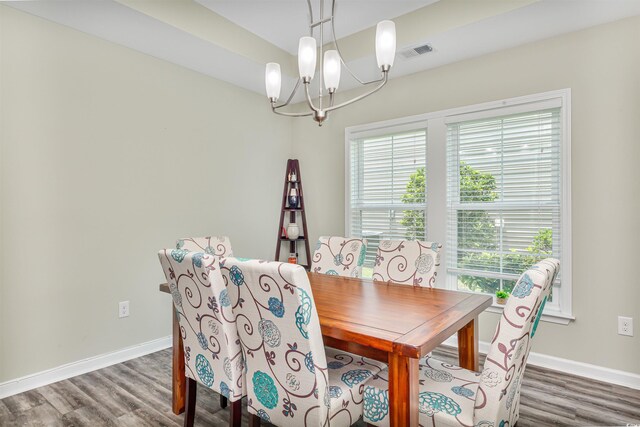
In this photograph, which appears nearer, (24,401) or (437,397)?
(437,397)

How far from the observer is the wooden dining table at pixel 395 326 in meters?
1.29

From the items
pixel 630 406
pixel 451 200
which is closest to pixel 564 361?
pixel 630 406

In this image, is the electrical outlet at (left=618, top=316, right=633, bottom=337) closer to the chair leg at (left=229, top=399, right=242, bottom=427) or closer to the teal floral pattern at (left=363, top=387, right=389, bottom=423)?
the teal floral pattern at (left=363, top=387, right=389, bottom=423)

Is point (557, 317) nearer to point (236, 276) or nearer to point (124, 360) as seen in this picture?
point (236, 276)

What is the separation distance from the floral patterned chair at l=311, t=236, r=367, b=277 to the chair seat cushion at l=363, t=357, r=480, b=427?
3.42 ft

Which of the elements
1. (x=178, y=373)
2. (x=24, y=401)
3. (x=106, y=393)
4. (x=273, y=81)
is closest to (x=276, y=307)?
(x=178, y=373)

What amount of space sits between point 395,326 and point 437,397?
0.31 metres

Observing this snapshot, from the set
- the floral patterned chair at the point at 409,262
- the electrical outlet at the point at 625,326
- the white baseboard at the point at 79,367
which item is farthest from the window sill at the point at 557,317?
the white baseboard at the point at 79,367

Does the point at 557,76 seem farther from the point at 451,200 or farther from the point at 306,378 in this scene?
the point at 306,378

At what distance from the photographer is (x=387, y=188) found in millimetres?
3617

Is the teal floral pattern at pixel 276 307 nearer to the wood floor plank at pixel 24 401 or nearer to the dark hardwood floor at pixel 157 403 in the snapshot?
the dark hardwood floor at pixel 157 403

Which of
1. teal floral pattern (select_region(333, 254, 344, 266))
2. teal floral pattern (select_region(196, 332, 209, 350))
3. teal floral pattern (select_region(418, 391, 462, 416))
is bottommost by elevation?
teal floral pattern (select_region(418, 391, 462, 416))

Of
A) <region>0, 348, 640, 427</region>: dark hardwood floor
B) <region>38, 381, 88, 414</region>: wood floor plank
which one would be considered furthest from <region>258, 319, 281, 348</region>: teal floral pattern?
<region>38, 381, 88, 414</region>: wood floor plank

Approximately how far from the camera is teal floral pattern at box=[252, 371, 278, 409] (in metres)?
1.42
